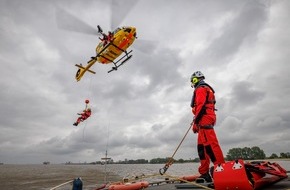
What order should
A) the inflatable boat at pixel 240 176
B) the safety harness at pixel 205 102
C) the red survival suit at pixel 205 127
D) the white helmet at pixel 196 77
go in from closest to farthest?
1. the inflatable boat at pixel 240 176
2. the red survival suit at pixel 205 127
3. the safety harness at pixel 205 102
4. the white helmet at pixel 196 77

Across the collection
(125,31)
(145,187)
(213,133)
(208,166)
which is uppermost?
(125,31)

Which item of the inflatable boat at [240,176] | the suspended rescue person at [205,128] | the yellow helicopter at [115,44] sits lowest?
the inflatable boat at [240,176]

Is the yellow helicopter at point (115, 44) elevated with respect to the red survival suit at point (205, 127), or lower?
elevated

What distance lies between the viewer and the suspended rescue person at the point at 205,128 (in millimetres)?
5344

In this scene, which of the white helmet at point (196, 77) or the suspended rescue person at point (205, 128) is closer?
the suspended rescue person at point (205, 128)

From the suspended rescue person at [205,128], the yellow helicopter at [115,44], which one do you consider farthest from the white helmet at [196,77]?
the yellow helicopter at [115,44]

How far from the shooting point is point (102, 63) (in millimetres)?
16891

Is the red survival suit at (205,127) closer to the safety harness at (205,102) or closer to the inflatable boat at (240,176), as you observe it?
A: the safety harness at (205,102)

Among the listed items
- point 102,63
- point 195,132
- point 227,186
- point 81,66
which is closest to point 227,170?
point 227,186

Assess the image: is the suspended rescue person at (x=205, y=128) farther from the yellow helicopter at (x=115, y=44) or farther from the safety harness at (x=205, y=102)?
the yellow helicopter at (x=115, y=44)

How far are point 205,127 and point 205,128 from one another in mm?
23

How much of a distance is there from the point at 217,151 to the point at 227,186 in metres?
1.33

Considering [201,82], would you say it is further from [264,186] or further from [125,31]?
[125,31]

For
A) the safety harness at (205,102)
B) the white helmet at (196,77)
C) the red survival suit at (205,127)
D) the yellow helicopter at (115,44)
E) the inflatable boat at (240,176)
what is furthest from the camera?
the yellow helicopter at (115,44)
